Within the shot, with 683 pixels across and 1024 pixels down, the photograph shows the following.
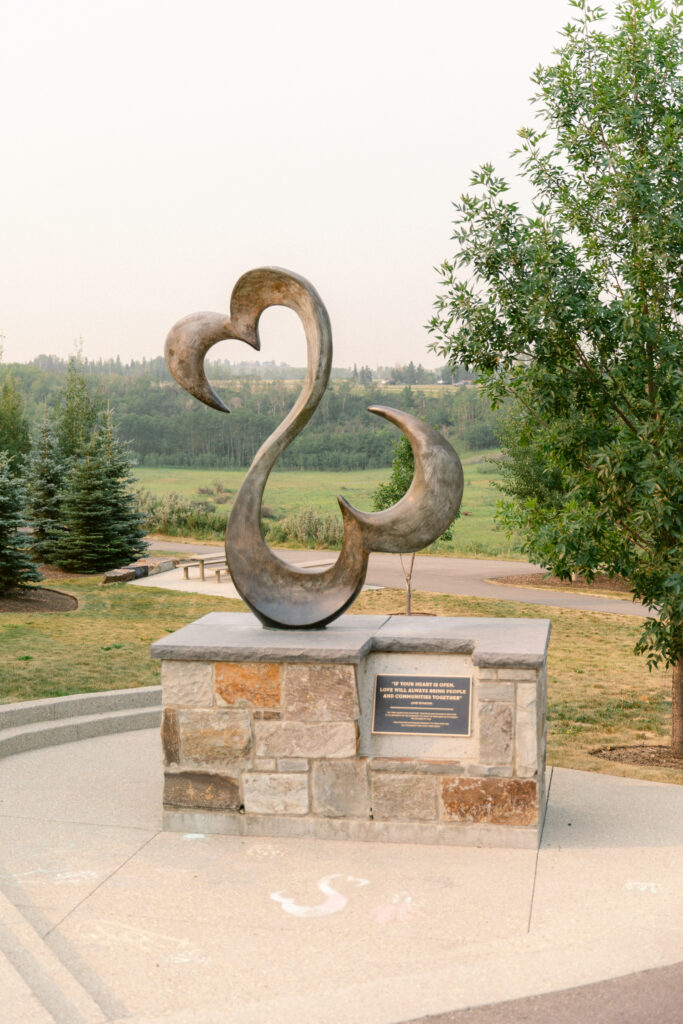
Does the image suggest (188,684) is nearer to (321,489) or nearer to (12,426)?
(12,426)

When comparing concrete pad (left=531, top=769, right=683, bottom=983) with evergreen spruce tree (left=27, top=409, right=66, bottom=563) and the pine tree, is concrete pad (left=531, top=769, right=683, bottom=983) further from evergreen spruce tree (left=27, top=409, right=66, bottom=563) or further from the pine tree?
the pine tree

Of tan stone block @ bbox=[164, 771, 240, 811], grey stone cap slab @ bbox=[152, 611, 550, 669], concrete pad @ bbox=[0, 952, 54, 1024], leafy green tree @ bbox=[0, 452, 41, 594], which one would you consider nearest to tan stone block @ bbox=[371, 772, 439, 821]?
grey stone cap slab @ bbox=[152, 611, 550, 669]

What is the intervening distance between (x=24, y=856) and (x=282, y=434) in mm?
3162

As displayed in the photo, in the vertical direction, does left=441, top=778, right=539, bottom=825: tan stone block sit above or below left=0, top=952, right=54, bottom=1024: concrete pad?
above

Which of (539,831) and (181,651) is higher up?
(181,651)

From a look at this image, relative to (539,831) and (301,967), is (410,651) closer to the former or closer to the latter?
(539,831)

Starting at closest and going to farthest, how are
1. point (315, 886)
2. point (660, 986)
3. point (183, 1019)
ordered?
point (183, 1019) < point (660, 986) < point (315, 886)

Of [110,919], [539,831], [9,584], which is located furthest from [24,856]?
[9,584]

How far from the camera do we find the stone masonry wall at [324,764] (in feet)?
20.8

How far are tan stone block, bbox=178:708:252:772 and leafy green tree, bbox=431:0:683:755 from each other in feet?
9.66

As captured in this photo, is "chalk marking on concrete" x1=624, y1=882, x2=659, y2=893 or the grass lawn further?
the grass lawn

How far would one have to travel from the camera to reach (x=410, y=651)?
6617 mm

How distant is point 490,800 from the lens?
636cm

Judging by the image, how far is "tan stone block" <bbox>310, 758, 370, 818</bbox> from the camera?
6465 millimetres
